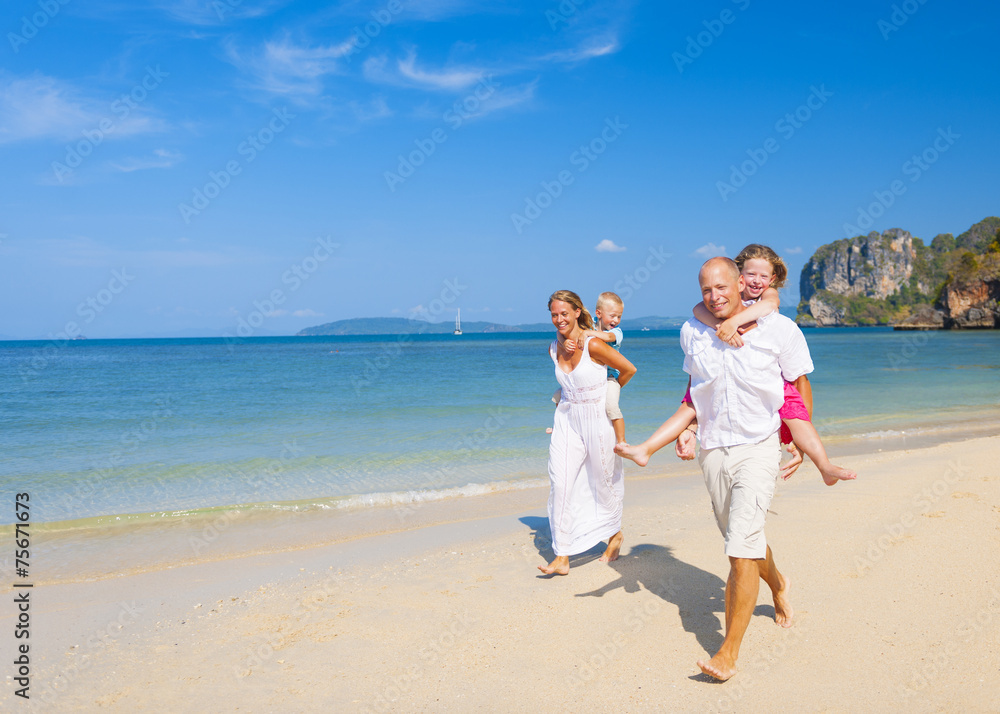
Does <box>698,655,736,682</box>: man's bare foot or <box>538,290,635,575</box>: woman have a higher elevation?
<box>538,290,635,575</box>: woman

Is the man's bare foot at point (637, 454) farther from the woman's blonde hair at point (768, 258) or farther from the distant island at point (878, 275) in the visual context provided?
the distant island at point (878, 275)

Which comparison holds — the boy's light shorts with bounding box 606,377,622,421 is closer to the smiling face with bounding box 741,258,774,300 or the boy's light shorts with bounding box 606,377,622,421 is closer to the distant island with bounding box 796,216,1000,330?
the smiling face with bounding box 741,258,774,300

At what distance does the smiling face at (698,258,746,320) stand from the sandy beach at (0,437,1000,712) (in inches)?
75.5

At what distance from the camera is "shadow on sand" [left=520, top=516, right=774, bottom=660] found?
3932 millimetres

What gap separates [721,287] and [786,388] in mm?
669

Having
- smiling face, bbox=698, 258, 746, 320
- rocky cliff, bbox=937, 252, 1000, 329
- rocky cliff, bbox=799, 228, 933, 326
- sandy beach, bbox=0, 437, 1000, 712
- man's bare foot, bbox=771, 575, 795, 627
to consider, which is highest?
rocky cliff, bbox=799, 228, 933, 326

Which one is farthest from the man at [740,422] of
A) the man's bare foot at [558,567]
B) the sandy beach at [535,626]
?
the man's bare foot at [558,567]

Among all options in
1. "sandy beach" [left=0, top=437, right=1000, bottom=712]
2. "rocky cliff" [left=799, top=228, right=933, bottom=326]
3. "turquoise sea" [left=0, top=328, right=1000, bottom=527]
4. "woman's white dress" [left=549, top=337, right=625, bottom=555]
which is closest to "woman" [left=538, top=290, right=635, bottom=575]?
"woman's white dress" [left=549, top=337, right=625, bottom=555]

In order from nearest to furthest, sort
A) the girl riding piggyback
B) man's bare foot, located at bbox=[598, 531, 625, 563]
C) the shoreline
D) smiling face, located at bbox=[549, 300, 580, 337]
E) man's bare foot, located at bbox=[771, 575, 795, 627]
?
the girl riding piggyback
man's bare foot, located at bbox=[771, 575, 795, 627]
smiling face, located at bbox=[549, 300, 580, 337]
man's bare foot, located at bbox=[598, 531, 625, 563]
the shoreline

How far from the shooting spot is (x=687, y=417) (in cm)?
348

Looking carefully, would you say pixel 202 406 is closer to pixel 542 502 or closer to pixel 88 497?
pixel 88 497

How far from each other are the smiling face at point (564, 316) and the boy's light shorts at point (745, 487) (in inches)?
70.0

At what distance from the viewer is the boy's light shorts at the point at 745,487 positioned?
308 centimetres

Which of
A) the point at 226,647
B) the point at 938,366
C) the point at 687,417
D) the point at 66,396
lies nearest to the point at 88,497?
the point at 226,647
